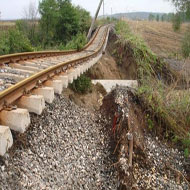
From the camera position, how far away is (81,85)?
7043 mm

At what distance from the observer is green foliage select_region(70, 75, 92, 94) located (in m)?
6.69

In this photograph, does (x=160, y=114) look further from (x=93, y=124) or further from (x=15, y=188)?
(x=15, y=188)

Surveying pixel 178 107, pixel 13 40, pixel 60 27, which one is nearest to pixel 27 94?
pixel 178 107

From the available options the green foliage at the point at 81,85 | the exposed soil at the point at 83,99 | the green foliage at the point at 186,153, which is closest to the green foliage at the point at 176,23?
the green foliage at the point at 81,85

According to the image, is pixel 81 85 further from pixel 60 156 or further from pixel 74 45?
pixel 74 45

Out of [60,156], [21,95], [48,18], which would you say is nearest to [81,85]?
[21,95]

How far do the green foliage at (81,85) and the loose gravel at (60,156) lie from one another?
76.7 inches

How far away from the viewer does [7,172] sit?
2.40m

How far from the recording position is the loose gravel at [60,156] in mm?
2574

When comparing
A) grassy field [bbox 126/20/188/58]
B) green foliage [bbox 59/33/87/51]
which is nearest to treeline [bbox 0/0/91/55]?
grassy field [bbox 126/20/188/58]

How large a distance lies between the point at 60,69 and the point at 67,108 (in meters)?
1.27

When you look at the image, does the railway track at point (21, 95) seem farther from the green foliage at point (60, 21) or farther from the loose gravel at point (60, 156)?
the green foliage at point (60, 21)

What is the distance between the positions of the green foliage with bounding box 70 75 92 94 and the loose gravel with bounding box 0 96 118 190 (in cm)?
195

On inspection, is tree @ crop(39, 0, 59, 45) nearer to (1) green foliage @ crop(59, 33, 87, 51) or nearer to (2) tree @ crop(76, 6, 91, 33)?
(2) tree @ crop(76, 6, 91, 33)
